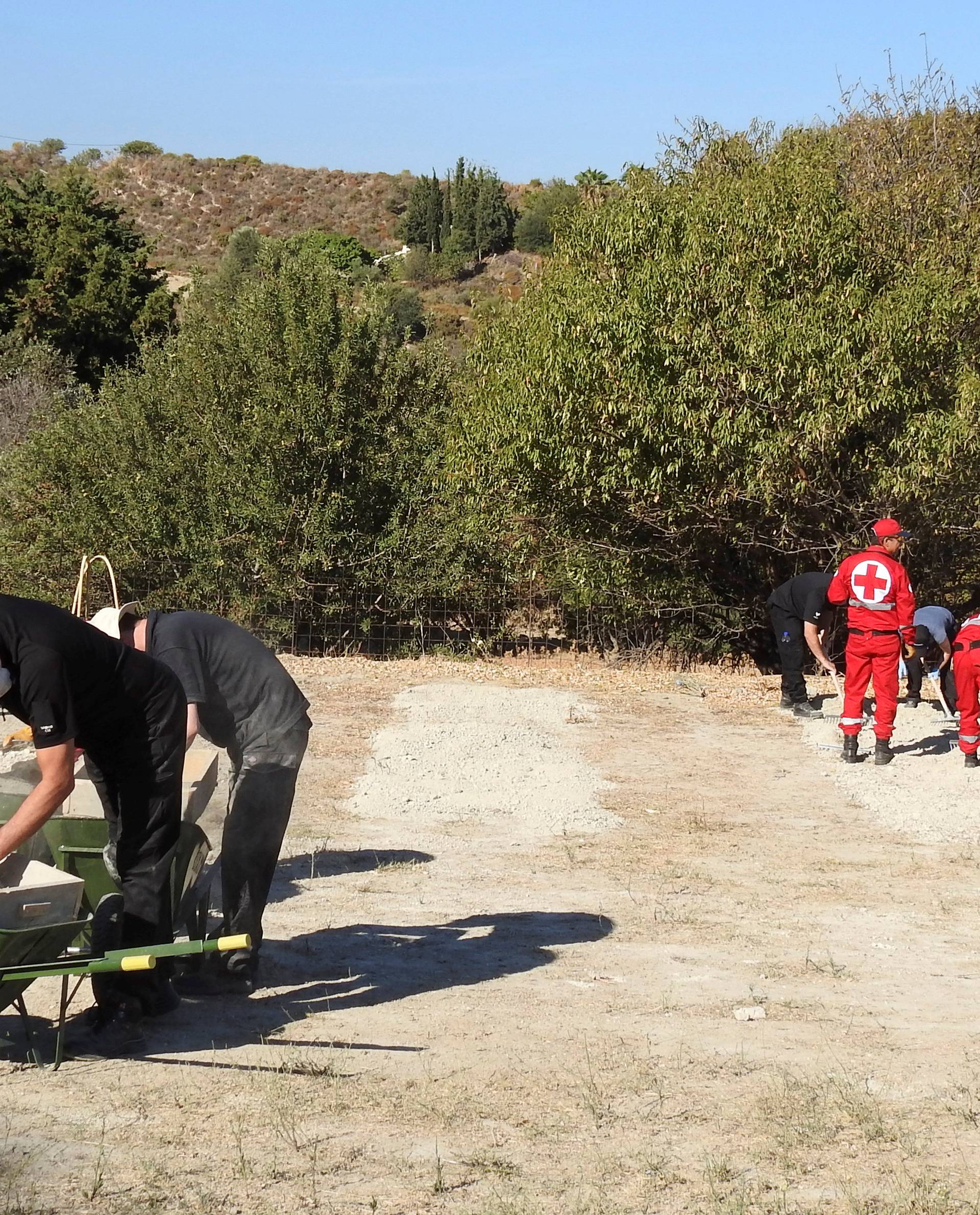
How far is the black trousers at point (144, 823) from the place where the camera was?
4.98 metres

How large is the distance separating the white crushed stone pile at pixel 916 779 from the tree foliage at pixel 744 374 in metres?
3.03

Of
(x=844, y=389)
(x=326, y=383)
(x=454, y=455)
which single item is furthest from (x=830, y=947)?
(x=326, y=383)

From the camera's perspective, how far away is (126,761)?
4949mm

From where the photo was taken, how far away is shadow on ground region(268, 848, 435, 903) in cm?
761

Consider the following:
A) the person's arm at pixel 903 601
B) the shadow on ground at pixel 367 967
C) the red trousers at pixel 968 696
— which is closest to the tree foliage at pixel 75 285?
the person's arm at pixel 903 601

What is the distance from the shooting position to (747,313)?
14328 mm

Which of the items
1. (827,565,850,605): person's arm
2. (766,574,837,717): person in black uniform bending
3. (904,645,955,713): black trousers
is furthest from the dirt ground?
(766,574,837,717): person in black uniform bending

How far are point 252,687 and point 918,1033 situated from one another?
3075 mm

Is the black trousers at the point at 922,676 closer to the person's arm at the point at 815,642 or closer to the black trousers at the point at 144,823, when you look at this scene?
the person's arm at the point at 815,642

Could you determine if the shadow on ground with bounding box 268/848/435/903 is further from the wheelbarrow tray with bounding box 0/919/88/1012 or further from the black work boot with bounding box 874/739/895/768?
the black work boot with bounding box 874/739/895/768

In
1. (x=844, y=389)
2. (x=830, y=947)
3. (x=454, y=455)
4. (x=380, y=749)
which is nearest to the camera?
(x=830, y=947)

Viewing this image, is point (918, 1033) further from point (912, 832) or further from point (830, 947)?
point (912, 832)

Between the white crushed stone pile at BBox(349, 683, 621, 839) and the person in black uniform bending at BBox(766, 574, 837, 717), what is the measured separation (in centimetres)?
209

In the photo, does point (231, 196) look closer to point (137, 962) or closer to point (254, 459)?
point (254, 459)
